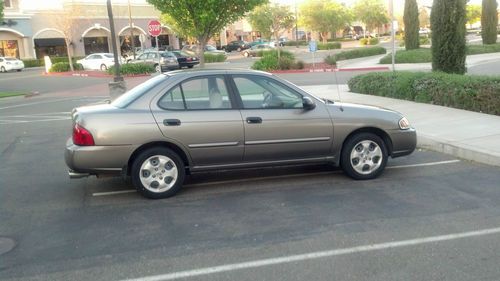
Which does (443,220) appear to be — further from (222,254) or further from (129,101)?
(129,101)

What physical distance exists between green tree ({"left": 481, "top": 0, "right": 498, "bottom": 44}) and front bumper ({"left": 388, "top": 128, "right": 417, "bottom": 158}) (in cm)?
3246

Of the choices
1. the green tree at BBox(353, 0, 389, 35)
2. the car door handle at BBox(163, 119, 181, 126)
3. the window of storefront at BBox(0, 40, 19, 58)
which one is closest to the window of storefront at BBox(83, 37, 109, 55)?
the window of storefront at BBox(0, 40, 19, 58)

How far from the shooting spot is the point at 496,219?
5305mm

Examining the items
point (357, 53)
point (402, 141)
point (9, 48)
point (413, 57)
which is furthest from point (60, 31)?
point (402, 141)

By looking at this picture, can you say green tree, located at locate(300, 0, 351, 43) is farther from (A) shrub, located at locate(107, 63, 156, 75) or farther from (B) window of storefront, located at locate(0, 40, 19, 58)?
(A) shrub, located at locate(107, 63, 156, 75)

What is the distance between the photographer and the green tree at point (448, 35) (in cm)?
1365

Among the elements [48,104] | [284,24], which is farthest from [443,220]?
[284,24]

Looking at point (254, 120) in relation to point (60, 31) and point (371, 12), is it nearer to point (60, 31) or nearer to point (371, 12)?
point (60, 31)

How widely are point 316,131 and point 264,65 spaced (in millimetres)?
24393

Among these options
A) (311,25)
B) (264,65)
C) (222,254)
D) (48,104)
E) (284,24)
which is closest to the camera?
(222,254)

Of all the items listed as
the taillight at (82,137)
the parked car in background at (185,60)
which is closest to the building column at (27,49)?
the parked car in background at (185,60)

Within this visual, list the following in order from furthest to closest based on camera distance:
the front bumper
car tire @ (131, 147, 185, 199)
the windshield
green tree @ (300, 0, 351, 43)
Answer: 1. green tree @ (300, 0, 351, 43)
2. the front bumper
3. the windshield
4. car tire @ (131, 147, 185, 199)

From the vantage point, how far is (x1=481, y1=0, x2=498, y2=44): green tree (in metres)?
35.5

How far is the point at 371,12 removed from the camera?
7981cm
